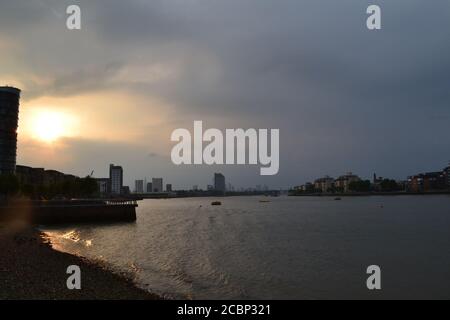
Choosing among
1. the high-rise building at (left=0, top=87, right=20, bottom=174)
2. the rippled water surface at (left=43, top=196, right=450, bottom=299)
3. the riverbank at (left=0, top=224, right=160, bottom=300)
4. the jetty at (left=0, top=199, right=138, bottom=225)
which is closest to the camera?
the riverbank at (left=0, top=224, right=160, bottom=300)

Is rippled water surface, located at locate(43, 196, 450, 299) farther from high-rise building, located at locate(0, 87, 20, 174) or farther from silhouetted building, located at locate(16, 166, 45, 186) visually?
silhouetted building, located at locate(16, 166, 45, 186)

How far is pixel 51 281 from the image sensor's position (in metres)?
25.5

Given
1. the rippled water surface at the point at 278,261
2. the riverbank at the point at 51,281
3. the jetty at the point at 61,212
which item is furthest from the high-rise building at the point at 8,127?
the riverbank at the point at 51,281

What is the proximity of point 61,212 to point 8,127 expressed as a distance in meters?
84.1

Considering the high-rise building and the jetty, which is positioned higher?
the high-rise building

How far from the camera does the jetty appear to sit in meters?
79.5

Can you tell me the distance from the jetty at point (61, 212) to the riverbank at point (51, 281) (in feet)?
152

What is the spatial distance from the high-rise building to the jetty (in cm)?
6994

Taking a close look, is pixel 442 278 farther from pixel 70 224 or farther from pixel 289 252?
pixel 70 224

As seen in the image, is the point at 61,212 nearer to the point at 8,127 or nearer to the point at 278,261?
the point at 278,261

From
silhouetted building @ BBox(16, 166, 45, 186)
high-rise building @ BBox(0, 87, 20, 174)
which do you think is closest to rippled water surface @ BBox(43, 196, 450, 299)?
high-rise building @ BBox(0, 87, 20, 174)
